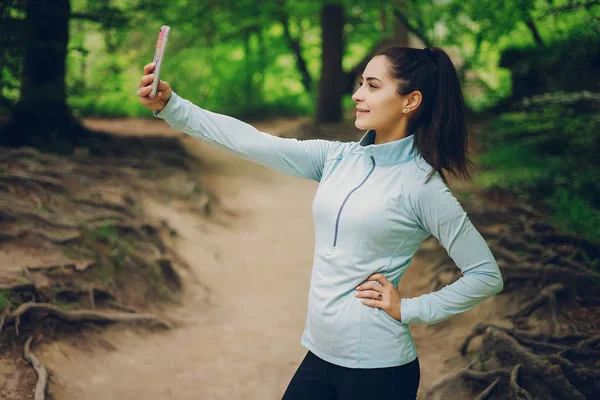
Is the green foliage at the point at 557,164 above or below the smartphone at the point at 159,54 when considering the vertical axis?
below

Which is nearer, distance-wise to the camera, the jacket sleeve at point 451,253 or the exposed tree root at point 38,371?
the jacket sleeve at point 451,253

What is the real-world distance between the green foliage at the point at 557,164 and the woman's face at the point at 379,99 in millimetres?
4715

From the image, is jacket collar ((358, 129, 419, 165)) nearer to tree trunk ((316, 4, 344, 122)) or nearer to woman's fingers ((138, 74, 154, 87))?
woman's fingers ((138, 74, 154, 87))

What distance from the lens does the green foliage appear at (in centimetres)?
735

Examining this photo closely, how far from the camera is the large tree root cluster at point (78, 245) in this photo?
15.7 ft

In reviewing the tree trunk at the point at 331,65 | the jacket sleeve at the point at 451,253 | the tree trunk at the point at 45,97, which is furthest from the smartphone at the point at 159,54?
the tree trunk at the point at 331,65

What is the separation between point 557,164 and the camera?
8.95m

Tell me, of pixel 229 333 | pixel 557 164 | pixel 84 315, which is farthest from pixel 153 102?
pixel 557 164

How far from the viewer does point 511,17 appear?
7285 mm

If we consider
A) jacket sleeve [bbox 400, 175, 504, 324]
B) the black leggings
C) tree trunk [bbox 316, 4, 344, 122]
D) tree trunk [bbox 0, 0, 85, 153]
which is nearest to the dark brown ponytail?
jacket sleeve [bbox 400, 175, 504, 324]

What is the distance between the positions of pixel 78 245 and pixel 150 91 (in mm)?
3940

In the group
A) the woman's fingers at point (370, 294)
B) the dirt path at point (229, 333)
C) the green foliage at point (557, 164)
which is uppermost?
the woman's fingers at point (370, 294)

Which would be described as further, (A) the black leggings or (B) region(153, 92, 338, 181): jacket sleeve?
(B) region(153, 92, 338, 181): jacket sleeve

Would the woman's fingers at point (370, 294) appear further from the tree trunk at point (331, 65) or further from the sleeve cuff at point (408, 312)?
the tree trunk at point (331, 65)
